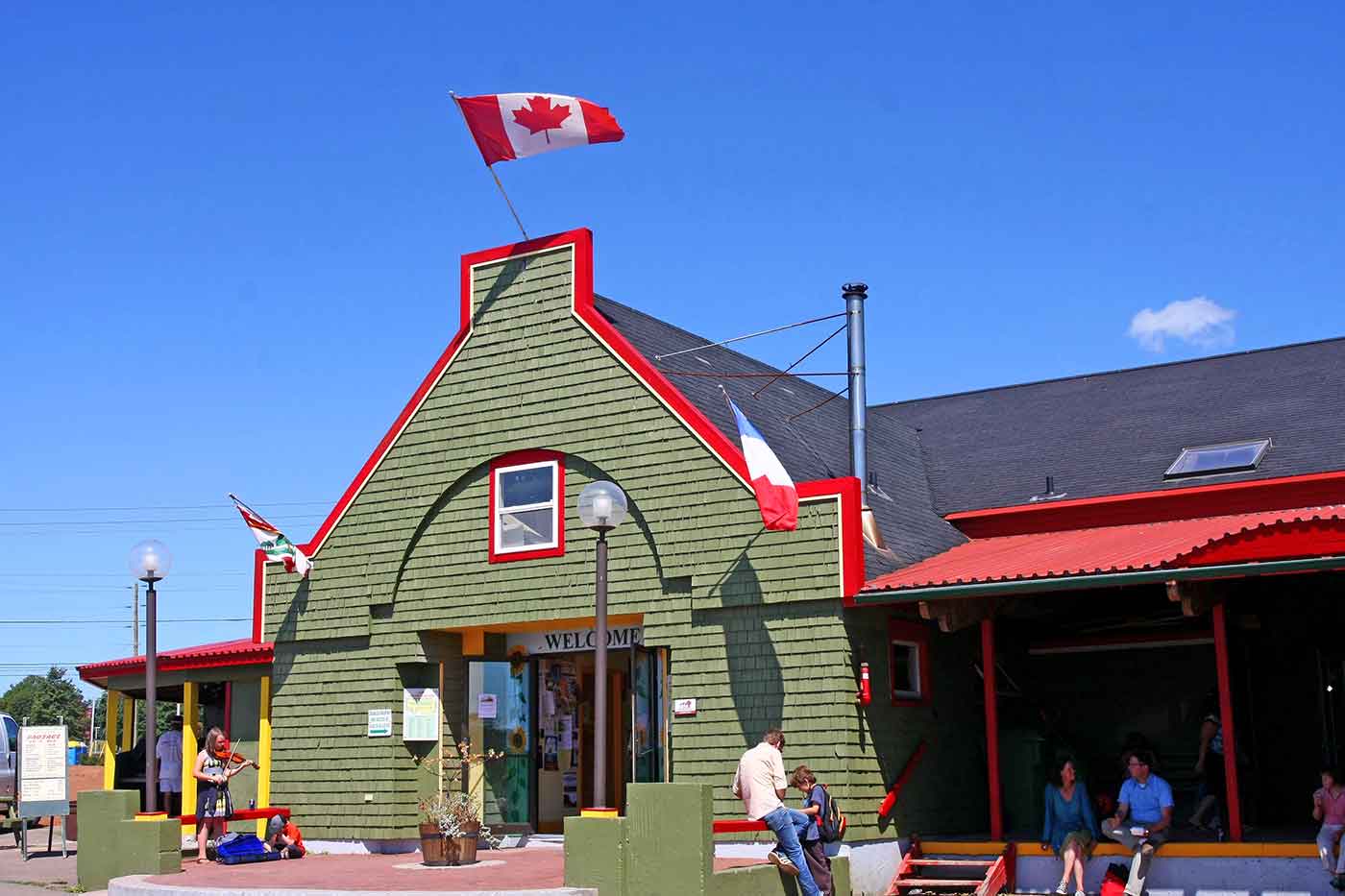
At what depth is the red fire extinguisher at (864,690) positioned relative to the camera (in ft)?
54.8

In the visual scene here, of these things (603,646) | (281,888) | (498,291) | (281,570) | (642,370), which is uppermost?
(498,291)

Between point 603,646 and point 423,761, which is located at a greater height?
point 603,646

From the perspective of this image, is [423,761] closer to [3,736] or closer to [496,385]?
[496,385]

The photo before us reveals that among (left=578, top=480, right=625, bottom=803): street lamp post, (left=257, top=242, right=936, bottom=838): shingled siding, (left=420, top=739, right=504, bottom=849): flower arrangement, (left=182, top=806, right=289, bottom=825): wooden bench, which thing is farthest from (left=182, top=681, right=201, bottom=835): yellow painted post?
(left=578, top=480, right=625, bottom=803): street lamp post

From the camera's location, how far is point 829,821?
50.0 ft

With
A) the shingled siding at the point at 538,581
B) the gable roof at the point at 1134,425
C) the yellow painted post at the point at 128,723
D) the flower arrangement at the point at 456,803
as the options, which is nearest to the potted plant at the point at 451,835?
the flower arrangement at the point at 456,803

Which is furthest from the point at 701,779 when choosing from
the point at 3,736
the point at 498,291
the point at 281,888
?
the point at 3,736

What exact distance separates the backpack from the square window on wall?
2.16 meters

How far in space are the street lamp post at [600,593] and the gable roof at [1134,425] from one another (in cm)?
803

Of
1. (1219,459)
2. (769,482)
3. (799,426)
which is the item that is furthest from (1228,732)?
(799,426)

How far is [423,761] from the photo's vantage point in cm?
1978

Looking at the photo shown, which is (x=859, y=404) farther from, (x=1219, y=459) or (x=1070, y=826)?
(x=1070, y=826)

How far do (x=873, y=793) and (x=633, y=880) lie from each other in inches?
162

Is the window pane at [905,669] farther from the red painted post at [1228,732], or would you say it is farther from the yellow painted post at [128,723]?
the yellow painted post at [128,723]
